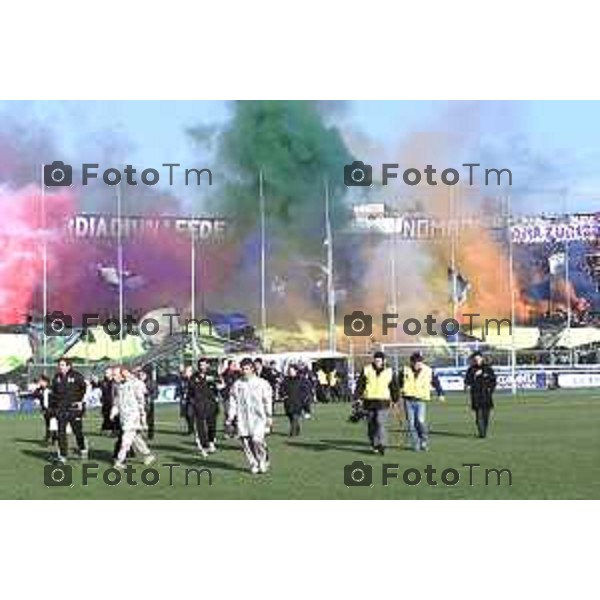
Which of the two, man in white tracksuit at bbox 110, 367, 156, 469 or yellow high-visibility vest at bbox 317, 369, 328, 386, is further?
yellow high-visibility vest at bbox 317, 369, 328, 386

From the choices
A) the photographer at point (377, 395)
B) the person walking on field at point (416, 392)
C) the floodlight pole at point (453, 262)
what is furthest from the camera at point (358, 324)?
the photographer at point (377, 395)

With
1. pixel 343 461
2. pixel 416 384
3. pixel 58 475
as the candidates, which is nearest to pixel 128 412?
pixel 58 475

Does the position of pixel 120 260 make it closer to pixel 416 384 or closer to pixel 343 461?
pixel 416 384

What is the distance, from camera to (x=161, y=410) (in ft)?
125

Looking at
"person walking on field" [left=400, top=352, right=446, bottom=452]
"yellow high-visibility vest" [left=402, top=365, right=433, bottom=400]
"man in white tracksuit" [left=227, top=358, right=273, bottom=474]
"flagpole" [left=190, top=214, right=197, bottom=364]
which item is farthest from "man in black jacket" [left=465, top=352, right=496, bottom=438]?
"flagpole" [left=190, top=214, right=197, bottom=364]

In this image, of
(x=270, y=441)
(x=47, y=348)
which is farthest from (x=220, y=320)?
(x=270, y=441)

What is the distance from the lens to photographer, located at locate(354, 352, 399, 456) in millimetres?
18531

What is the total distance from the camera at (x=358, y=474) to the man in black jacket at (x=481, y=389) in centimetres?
533

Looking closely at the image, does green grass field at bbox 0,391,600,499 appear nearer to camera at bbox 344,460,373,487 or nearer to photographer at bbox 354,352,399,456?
camera at bbox 344,460,373,487

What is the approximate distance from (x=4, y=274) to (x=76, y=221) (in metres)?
7.42

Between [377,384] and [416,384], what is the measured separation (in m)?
0.83

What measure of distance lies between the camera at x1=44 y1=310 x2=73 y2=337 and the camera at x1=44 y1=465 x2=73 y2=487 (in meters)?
29.3

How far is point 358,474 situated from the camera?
1598 centimetres

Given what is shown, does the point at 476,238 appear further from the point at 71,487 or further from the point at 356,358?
the point at 71,487
